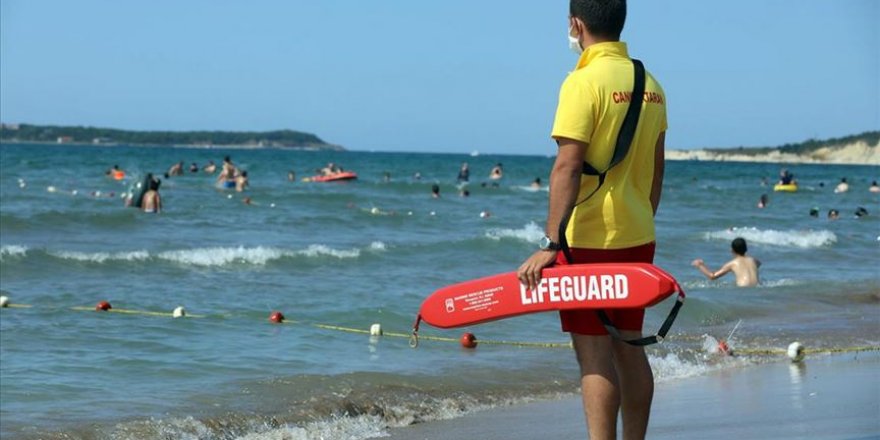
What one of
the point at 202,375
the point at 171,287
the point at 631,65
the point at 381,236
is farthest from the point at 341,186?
the point at 631,65

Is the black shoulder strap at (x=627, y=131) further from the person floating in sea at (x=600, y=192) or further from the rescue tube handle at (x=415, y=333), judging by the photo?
the rescue tube handle at (x=415, y=333)

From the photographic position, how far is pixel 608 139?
15.1 ft

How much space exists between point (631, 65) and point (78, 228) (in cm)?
2085

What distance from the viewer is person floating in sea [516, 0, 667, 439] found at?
14.8ft

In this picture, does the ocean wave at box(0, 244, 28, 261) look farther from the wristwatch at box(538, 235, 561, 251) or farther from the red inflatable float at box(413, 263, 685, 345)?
the wristwatch at box(538, 235, 561, 251)

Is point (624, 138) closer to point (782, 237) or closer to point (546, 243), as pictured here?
point (546, 243)

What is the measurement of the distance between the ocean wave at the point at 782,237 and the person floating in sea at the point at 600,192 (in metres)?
21.1

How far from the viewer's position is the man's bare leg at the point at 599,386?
4680mm

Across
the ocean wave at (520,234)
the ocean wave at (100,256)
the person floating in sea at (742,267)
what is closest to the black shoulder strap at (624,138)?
the person floating in sea at (742,267)

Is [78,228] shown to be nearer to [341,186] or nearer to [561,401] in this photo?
[561,401]

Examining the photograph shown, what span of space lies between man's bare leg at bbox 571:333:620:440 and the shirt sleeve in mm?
785

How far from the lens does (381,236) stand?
965 inches

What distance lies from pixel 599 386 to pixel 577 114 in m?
1.03

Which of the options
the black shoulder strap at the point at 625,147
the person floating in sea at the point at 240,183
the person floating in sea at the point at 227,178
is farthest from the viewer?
the person floating in sea at the point at 227,178
